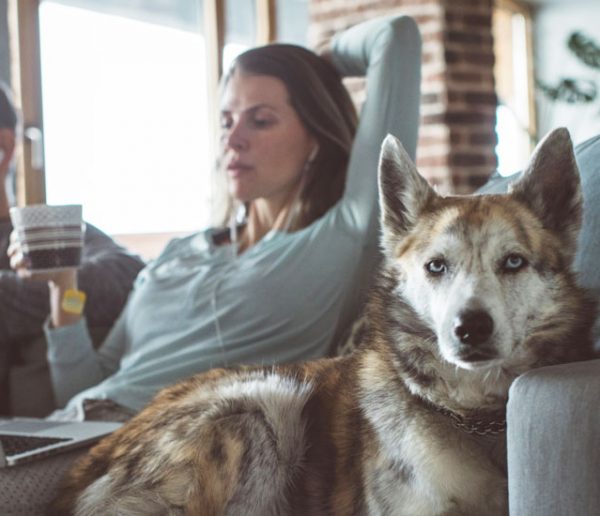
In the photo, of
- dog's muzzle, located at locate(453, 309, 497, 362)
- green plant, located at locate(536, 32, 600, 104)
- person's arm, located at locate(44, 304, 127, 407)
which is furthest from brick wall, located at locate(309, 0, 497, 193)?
dog's muzzle, located at locate(453, 309, 497, 362)

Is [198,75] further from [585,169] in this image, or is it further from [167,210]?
[585,169]

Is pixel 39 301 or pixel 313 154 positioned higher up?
pixel 313 154

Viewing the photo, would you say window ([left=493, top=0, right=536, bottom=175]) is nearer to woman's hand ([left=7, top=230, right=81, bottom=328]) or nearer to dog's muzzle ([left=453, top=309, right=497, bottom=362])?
woman's hand ([left=7, top=230, right=81, bottom=328])

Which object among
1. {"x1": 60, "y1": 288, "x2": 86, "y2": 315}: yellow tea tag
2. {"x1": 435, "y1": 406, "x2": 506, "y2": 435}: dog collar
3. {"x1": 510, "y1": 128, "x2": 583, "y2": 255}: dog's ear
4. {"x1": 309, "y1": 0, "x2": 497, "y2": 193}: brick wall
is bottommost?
{"x1": 435, "y1": 406, "x2": 506, "y2": 435}: dog collar

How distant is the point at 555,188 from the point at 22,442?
1049 mm

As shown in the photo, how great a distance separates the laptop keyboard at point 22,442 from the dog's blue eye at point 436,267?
78cm

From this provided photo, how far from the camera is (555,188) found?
1.35 meters

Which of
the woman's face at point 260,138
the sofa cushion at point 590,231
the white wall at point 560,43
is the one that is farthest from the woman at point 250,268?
the white wall at point 560,43

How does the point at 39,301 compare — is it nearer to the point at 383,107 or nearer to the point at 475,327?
the point at 383,107

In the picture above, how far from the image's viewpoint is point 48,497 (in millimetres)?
1503

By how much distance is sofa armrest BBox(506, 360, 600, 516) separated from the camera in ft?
3.15

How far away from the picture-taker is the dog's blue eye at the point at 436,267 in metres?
1.31

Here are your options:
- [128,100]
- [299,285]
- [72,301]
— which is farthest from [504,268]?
[128,100]

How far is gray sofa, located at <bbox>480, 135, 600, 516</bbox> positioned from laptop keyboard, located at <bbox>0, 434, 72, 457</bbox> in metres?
0.90
